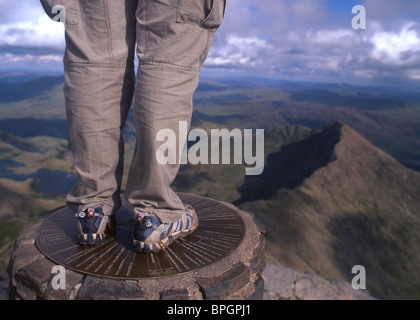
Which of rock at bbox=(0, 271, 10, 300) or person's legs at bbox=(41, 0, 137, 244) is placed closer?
person's legs at bbox=(41, 0, 137, 244)

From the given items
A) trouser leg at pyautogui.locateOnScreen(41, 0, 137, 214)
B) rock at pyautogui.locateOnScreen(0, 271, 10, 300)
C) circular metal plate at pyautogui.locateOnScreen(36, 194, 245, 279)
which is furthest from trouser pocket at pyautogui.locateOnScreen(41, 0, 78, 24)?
rock at pyautogui.locateOnScreen(0, 271, 10, 300)

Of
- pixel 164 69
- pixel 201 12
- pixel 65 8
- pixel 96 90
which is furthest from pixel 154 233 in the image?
pixel 65 8

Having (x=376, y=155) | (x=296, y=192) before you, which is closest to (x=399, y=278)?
(x=296, y=192)

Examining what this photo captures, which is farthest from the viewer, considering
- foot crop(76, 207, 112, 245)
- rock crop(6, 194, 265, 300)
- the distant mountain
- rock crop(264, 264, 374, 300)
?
the distant mountain

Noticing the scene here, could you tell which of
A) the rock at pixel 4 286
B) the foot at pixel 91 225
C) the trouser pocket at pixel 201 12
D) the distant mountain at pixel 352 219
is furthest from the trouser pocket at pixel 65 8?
the distant mountain at pixel 352 219

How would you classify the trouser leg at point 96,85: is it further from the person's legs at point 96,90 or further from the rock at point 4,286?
the rock at point 4,286

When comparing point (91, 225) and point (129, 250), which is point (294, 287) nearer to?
point (129, 250)

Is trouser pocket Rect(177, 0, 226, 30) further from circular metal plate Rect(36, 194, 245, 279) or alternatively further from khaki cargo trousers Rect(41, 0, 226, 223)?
circular metal plate Rect(36, 194, 245, 279)
